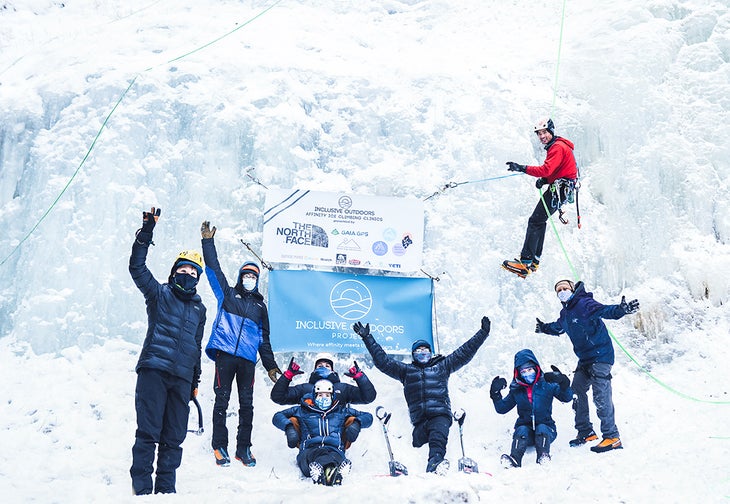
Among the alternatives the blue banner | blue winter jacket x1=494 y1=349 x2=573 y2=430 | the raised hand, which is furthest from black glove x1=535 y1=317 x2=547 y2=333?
the raised hand

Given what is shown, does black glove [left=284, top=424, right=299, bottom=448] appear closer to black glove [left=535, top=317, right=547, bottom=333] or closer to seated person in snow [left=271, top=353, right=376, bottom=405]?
seated person in snow [left=271, top=353, right=376, bottom=405]

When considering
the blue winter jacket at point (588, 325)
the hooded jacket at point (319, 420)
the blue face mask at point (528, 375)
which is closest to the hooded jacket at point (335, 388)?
the hooded jacket at point (319, 420)

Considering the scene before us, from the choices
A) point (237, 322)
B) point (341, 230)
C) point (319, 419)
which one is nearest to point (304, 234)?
point (341, 230)

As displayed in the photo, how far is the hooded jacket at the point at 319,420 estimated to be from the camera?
223 inches

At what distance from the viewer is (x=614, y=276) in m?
7.78

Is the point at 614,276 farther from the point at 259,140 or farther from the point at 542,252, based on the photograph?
the point at 259,140

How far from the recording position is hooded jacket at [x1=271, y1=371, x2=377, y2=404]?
19.7 feet

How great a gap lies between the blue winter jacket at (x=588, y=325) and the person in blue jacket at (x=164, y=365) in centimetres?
355

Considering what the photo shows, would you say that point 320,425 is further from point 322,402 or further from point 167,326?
point 167,326

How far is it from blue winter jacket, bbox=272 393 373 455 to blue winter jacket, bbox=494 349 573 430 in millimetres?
1415

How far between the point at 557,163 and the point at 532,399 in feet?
8.44

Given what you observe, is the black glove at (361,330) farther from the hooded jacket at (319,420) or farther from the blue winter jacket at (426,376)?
the hooded jacket at (319,420)

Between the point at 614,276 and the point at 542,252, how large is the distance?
89 centimetres

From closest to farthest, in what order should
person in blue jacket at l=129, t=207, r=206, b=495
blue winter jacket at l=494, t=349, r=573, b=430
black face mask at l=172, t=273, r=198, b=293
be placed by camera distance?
person in blue jacket at l=129, t=207, r=206, b=495, black face mask at l=172, t=273, r=198, b=293, blue winter jacket at l=494, t=349, r=573, b=430
